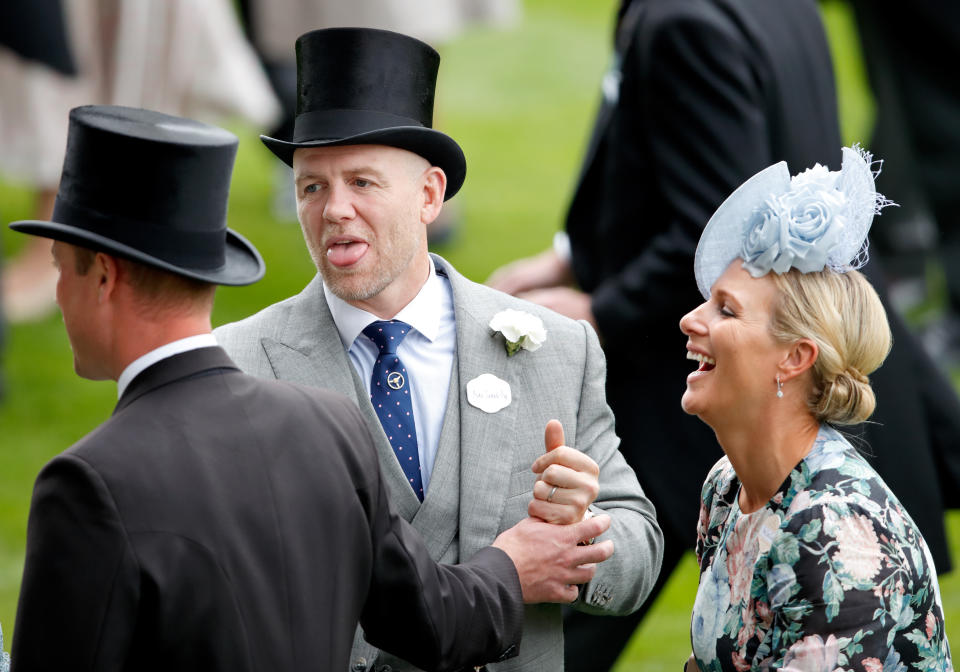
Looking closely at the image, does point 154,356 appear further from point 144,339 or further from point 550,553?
point 550,553

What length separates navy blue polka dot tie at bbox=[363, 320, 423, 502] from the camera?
11.9 feet

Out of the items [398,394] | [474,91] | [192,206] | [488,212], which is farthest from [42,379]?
[474,91]

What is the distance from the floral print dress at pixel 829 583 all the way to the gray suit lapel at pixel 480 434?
588 millimetres

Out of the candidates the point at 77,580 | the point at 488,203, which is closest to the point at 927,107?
the point at 488,203

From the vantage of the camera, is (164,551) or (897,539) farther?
(897,539)

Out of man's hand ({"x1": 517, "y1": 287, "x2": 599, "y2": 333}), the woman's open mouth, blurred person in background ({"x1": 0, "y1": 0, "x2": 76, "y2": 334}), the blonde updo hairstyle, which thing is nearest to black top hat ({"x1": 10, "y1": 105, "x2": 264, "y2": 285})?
the woman's open mouth

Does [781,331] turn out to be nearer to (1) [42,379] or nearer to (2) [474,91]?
(1) [42,379]

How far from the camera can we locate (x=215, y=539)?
→ 2.76m

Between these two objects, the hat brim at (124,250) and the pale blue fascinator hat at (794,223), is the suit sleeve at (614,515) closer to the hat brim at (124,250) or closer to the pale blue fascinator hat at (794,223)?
the pale blue fascinator hat at (794,223)

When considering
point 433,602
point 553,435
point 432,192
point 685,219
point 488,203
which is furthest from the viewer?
point 488,203

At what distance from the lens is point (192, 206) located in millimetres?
2961

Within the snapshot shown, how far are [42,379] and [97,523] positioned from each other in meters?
6.20

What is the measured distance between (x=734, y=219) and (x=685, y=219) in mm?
1186

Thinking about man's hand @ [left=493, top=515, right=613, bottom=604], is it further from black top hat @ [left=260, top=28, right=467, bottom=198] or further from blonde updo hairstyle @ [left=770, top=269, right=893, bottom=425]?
black top hat @ [left=260, top=28, right=467, bottom=198]
